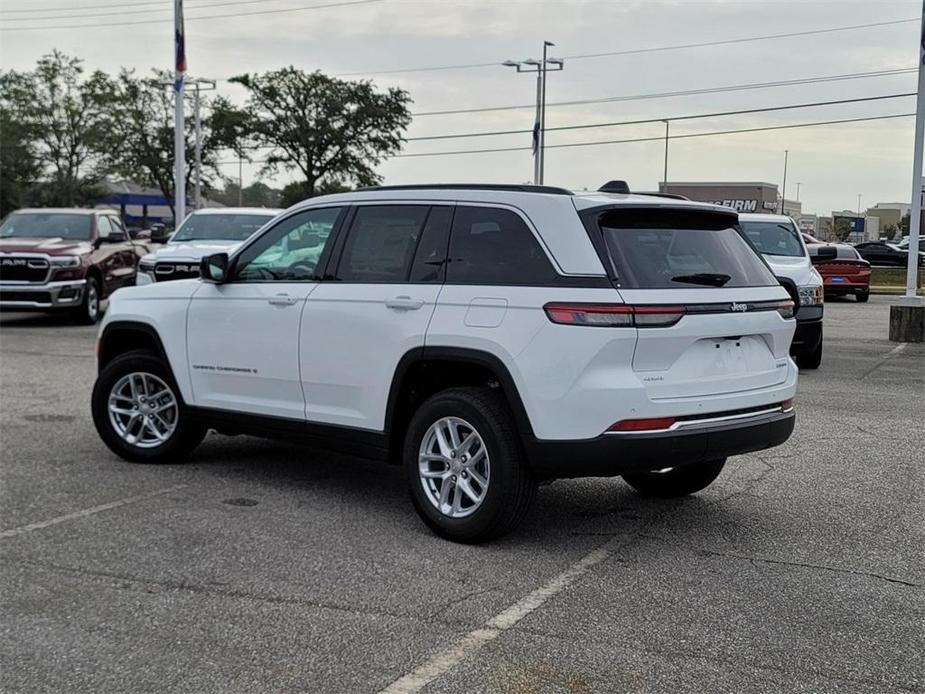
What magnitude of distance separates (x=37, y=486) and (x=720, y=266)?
431 centimetres

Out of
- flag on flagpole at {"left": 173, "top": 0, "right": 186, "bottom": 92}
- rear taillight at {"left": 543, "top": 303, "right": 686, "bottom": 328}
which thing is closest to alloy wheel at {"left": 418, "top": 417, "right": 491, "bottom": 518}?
rear taillight at {"left": 543, "top": 303, "right": 686, "bottom": 328}

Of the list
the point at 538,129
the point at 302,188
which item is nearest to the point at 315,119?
the point at 302,188

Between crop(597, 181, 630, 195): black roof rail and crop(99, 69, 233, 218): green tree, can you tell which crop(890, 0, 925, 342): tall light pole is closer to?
crop(597, 181, 630, 195): black roof rail

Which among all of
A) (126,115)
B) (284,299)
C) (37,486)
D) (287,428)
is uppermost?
(126,115)

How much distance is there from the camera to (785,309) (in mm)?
5816

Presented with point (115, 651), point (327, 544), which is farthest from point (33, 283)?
point (115, 651)

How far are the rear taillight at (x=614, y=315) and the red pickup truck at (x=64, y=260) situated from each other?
13.3 m

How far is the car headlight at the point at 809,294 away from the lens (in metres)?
12.5

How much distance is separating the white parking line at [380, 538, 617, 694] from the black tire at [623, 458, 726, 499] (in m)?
1.16

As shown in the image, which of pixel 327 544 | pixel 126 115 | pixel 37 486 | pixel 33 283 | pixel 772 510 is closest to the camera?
pixel 327 544

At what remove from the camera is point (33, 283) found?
54.1 feet

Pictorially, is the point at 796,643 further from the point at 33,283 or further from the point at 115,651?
the point at 33,283

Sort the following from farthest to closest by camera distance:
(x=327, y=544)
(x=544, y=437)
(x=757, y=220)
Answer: (x=757, y=220) < (x=327, y=544) < (x=544, y=437)

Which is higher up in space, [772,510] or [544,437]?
[544,437]
